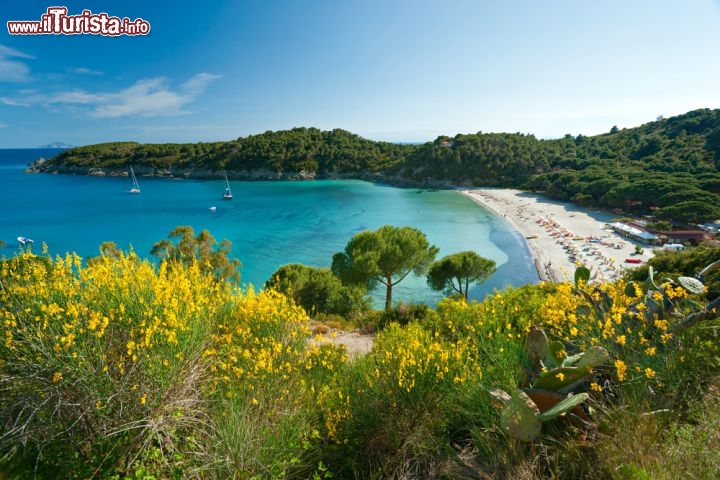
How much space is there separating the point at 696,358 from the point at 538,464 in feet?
7.16

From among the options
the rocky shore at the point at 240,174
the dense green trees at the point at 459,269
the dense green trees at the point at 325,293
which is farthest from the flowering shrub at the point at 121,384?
the rocky shore at the point at 240,174

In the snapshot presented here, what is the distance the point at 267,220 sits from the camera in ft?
197

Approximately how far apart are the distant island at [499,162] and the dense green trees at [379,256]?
46.4m

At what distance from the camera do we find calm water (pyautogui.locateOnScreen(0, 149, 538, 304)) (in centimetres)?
3981

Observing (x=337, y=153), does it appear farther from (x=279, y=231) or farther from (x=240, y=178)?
(x=279, y=231)

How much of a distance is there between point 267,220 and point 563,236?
4518 centimetres

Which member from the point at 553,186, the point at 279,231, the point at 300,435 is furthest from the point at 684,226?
the point at 300,435

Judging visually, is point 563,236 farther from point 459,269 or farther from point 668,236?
point 459,269

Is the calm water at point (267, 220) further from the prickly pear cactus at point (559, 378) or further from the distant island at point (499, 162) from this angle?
the prickly pear cactus at point (559, 378)

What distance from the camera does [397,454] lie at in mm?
4457

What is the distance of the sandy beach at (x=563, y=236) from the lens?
3378 centimetres

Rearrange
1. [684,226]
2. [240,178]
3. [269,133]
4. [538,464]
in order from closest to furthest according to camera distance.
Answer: [538,464] → [684,226] → [240,178] → [269,133]

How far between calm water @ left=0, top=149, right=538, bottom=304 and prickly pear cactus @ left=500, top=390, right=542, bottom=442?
25.0 m

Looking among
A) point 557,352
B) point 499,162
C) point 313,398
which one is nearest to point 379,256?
point 313,398
